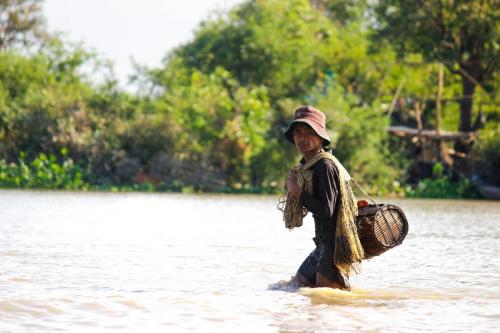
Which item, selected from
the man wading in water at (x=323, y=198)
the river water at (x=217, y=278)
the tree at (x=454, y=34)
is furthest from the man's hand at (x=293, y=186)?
the tree at (x=454, y=34)

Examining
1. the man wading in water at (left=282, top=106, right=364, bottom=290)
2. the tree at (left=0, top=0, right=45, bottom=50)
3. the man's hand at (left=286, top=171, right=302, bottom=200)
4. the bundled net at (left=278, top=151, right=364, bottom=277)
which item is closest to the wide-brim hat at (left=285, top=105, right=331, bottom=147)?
the man wading in water at (left=282, top=106, right=364, bottom=290)

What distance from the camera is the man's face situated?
28.3 ft

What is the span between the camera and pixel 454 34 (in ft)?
115

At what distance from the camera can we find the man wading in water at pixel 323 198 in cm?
852

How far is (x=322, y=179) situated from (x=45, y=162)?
87.9 ft

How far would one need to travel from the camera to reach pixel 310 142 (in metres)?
8.64

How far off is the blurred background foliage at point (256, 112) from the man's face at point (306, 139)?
23826mm

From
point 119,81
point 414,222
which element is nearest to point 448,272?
point 414,222

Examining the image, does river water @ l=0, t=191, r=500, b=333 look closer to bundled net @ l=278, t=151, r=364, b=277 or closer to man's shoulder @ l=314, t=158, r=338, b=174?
bundled net @ l=278, t=151, r=364, b=277

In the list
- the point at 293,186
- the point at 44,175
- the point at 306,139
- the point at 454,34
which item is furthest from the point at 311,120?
the point at 454,34

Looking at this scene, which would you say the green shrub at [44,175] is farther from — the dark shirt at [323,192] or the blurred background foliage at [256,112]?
the dark shirt at [323,192]

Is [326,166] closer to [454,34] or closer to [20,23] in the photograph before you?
[454,34]

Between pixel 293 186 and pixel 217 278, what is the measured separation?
2.67m

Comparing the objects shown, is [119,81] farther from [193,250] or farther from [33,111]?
[193,250]
